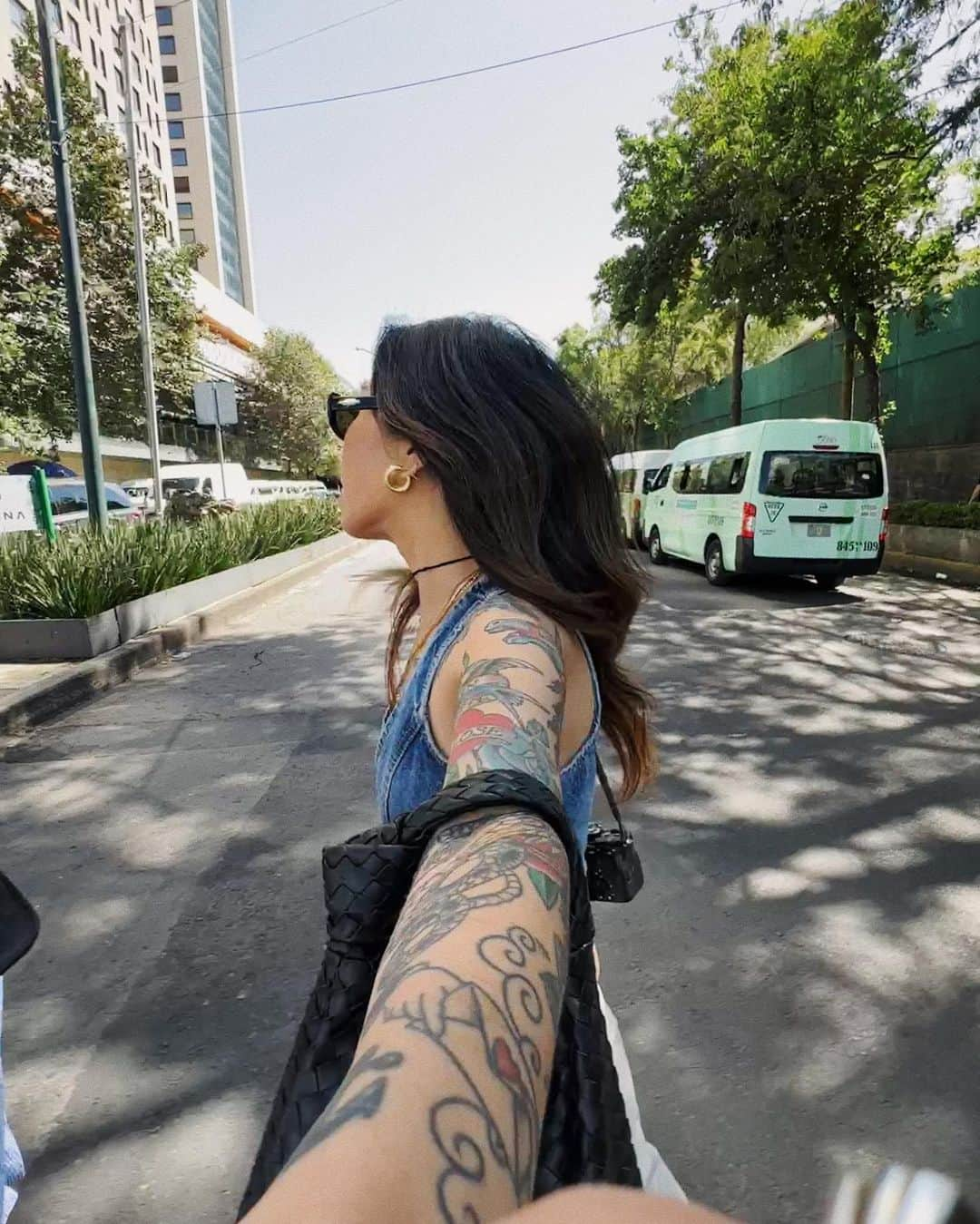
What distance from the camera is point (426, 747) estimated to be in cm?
116

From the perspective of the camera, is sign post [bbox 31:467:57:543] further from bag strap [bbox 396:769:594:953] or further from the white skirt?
bag strap [bbox 396:769:594:953]

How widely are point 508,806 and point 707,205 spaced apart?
1622 cm

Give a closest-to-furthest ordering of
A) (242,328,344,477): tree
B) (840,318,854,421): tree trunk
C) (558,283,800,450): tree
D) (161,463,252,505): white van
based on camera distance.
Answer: (840,318,854,421): tree trunk < (161,463,252,505): white van < (558,283,800,450): tree < (242,328,344,477): tree

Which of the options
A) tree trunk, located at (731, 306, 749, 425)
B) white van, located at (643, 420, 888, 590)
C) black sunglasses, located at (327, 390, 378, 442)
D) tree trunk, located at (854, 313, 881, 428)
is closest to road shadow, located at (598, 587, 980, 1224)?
black sunglasses, located at (327, 390, 378, 442)

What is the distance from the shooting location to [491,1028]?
65 centimetres

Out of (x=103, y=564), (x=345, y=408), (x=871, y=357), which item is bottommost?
(x=103, y=564)

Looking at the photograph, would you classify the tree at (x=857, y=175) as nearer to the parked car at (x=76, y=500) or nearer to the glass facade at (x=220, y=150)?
the parked car at (x=76, y=500)

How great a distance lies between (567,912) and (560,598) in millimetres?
478

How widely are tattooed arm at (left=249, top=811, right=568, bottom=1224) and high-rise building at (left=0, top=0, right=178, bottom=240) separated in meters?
43.6

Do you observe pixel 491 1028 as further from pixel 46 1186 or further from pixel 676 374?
pixel 676 374

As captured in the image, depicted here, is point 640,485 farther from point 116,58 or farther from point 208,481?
point 116,58

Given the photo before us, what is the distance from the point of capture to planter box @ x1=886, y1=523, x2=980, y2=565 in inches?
474

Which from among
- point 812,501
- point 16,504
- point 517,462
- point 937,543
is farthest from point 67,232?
point 937,543

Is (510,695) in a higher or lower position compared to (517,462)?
lower
